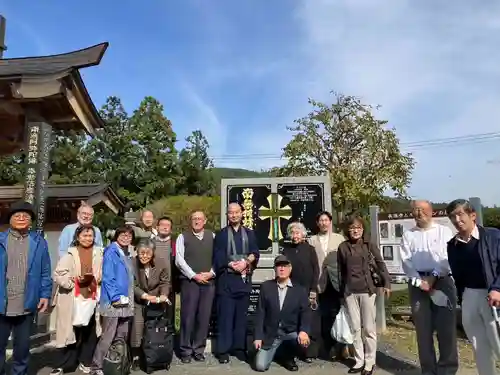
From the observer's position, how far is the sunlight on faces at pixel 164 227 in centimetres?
547

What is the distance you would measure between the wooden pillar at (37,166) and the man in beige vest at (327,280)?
10.9 feet

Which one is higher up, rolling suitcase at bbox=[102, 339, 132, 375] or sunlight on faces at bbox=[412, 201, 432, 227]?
sunlight on faces at bbox=[412, 201, 432, 227]

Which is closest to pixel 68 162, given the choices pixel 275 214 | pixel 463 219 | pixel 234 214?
pixel 275 214

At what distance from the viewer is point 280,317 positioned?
491 centimetres

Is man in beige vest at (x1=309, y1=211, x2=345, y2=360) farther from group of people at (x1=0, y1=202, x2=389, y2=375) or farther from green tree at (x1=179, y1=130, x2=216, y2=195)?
green tree at (x1=179, y1=130, x2=216, y2=195)

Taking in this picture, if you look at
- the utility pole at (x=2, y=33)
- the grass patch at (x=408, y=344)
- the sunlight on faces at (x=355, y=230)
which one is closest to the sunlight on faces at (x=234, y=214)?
the sunlight on faces at (x=355, y=230)

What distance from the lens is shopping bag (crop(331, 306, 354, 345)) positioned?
4773 millimetres

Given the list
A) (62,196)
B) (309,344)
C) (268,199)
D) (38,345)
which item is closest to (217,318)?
→ (309,344)

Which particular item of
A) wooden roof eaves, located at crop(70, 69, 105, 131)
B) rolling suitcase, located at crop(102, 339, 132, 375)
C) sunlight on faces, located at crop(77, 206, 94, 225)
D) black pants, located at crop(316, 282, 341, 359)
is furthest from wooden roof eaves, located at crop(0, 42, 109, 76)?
black pants, located at crop(316, 282, 341, 359)

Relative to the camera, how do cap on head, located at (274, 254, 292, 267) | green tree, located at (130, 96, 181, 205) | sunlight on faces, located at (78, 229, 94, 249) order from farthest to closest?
green tree, located at (130, 96, 181, 205)
cap on head, located at (274, 254, 292, 267)
sunlight on faces, located at (78, 229, 94, 249)

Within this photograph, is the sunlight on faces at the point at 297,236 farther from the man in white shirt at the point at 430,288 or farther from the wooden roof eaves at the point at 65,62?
the wooden roof eaves at the point at 65,62

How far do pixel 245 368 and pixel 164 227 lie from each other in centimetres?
192

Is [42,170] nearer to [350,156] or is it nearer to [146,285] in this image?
[146,285]

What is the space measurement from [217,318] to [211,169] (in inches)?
955
